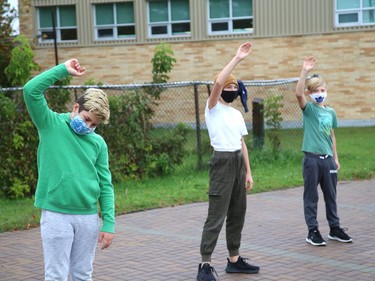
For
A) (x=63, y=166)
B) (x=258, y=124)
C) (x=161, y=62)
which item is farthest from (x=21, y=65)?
(x=63, y=166)

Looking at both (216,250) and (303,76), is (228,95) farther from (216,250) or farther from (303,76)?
(216,250)

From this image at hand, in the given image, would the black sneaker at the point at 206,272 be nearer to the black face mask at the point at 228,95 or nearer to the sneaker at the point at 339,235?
the black face mask at the point at 228,95

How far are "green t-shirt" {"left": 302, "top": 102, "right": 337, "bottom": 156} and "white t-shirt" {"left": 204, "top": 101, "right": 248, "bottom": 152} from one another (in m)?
1.64

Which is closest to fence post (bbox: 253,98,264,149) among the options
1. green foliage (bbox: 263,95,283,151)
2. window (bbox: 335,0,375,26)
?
green foliage (bbox: 263,95,283,151)

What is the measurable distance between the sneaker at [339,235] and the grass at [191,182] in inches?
128

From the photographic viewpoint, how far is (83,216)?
5.14m

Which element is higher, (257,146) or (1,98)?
(1,98)

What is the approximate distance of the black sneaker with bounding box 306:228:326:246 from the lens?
8.51 metres

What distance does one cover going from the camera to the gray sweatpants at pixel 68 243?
16.6ft

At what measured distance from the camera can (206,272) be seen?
279 inches

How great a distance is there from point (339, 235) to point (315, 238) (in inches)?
13.1

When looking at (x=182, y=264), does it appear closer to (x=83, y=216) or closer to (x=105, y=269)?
(x=105, y=269)

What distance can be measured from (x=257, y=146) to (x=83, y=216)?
1163cm

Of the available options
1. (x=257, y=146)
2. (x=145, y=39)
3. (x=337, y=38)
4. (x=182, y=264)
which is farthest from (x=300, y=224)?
(x=145, y=39)
